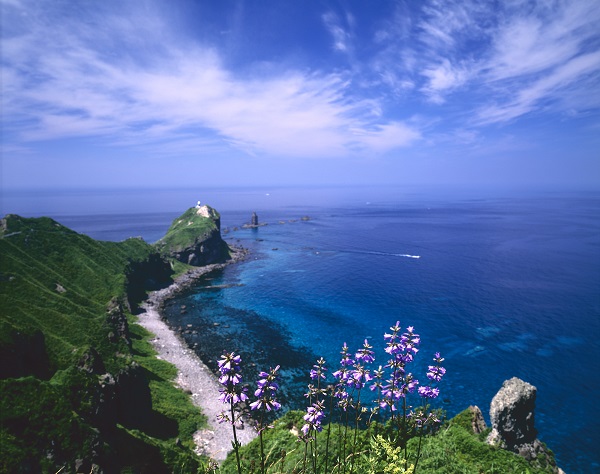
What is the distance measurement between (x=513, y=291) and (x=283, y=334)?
68127 millimetres

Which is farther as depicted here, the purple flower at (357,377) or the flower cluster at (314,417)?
the purple flower at (357,377)

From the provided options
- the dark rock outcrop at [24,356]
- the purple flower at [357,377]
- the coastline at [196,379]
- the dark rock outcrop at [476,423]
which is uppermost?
the purple flower at [357,377]

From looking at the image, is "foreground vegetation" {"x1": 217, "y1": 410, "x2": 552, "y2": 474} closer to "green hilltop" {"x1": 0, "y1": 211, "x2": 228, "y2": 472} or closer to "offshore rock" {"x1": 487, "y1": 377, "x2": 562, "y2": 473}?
"offshore rock" {"x1": 487, "y1": 377, "x2": 562, "y2": 473}

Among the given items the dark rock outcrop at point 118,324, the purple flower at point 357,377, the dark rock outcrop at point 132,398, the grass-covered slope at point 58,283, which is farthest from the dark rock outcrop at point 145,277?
the purple flower at point 357,377

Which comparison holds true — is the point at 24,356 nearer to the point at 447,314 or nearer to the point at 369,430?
the point at 369,430

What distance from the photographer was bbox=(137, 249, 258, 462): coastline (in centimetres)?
4016

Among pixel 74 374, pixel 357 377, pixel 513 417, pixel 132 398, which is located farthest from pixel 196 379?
pixel 357 377

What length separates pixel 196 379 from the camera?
53.2 m

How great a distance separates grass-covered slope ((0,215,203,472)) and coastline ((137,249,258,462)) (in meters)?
1.99

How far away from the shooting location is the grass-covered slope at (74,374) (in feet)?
86.8

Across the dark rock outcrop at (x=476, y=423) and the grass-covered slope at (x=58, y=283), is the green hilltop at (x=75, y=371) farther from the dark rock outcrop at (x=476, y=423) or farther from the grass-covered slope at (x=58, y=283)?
the dark rock outcrop at (x=476, y=423)

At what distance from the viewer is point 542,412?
4472 cm

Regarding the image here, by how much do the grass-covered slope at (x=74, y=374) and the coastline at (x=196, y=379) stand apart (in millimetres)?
1988

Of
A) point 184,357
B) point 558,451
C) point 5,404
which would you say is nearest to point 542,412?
point 558,451
